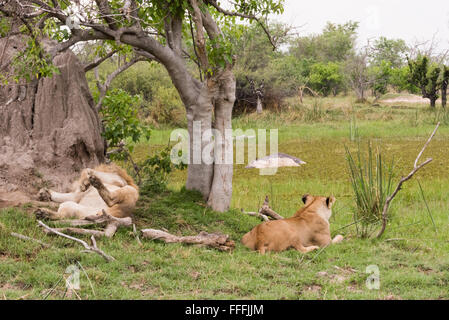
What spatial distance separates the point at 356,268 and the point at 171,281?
195cm

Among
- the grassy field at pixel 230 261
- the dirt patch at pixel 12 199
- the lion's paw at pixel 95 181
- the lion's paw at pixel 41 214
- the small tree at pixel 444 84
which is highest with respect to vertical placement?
the small tree at pixel 444 84

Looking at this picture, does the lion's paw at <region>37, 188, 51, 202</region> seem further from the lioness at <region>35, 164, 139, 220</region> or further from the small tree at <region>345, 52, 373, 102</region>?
the small tree at <region>345, 52, 373, 102</region>

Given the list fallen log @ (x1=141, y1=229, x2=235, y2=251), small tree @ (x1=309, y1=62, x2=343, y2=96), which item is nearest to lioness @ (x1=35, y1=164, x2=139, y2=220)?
fallen log @ (x1=141, y1=229, x2=235, y2=251)

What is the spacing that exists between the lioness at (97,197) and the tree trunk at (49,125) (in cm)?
38

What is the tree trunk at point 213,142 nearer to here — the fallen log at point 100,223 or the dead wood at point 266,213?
the dead wood at point 266,213

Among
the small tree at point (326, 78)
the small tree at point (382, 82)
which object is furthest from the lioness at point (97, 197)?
the small tree at point (326, 78)

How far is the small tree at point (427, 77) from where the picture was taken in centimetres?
2655

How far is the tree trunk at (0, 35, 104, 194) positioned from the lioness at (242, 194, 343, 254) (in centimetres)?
276

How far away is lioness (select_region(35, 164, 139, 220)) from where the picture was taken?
22.4 ft

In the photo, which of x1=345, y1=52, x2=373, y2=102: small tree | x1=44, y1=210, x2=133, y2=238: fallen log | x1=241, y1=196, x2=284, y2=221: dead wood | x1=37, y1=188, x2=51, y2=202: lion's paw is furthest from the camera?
x1=345, y1=52, x2=373, y2=102: small tree

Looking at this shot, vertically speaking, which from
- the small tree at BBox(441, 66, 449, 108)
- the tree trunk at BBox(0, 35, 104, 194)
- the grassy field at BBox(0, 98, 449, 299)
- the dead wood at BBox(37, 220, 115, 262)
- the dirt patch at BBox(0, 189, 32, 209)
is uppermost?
the small tree at BBox(441, 66, 449, 108)

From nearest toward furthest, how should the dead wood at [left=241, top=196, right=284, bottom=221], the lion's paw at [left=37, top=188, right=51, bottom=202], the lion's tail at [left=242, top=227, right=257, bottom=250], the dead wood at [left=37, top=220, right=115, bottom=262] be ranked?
the dead wood at [left=37, top=220, right=115, bottom=262] → the lion's tail at [left=242, top=227, right=257, bottom=250] → the lion's paw at [left=37, top=188, right=51, bottom=202] → the dead wood at [left=241, top=196, right=284, bottom=221]

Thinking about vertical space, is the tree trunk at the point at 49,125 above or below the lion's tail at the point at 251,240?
above

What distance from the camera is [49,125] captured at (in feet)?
26.0
